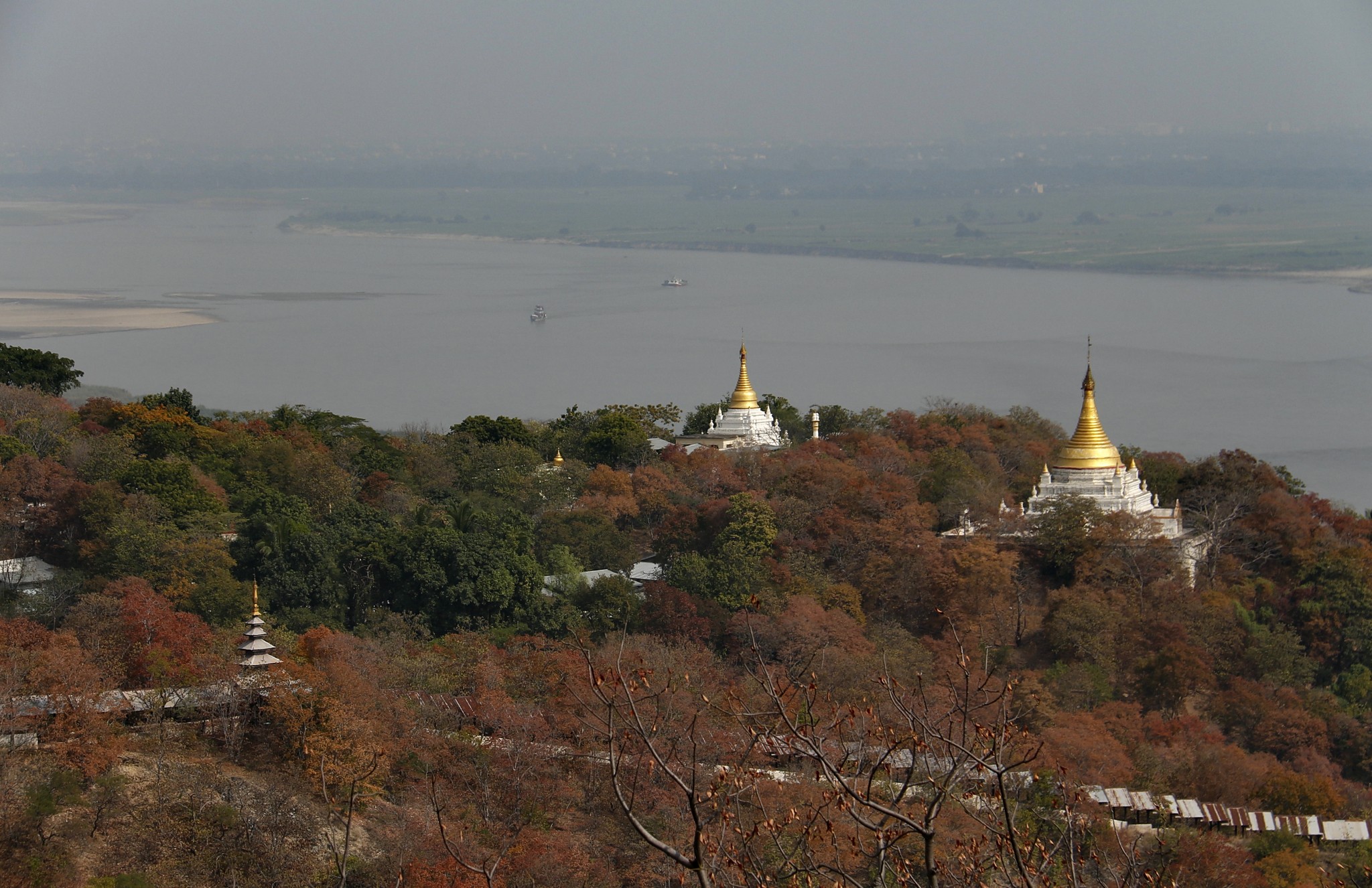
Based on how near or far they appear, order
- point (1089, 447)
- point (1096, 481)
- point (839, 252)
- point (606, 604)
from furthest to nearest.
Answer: point (839, 252) < point (1089, 447) < point (1096, 481) < point (606, 604)

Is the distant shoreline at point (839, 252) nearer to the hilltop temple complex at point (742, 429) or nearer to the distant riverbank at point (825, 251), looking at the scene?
the distant riverbank at point (825, 251)

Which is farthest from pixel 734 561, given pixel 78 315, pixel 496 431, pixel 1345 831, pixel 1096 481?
pixel 78 315

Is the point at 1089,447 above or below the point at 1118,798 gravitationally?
above

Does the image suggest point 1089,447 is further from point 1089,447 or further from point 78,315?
point 78,315

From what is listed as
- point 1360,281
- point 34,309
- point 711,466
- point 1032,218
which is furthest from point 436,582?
point 1032,218

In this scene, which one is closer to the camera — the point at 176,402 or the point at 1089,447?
the point at 1089,447

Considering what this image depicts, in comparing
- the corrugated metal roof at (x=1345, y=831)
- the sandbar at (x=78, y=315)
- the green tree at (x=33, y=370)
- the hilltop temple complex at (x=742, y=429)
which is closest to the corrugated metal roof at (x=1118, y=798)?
the corrugated metal roof at (x=1345, y=831)

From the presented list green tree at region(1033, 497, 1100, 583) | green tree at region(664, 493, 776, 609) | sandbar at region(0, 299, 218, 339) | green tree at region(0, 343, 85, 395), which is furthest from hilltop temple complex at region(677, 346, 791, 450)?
sandbar at region(0, 299, 218, 339)
